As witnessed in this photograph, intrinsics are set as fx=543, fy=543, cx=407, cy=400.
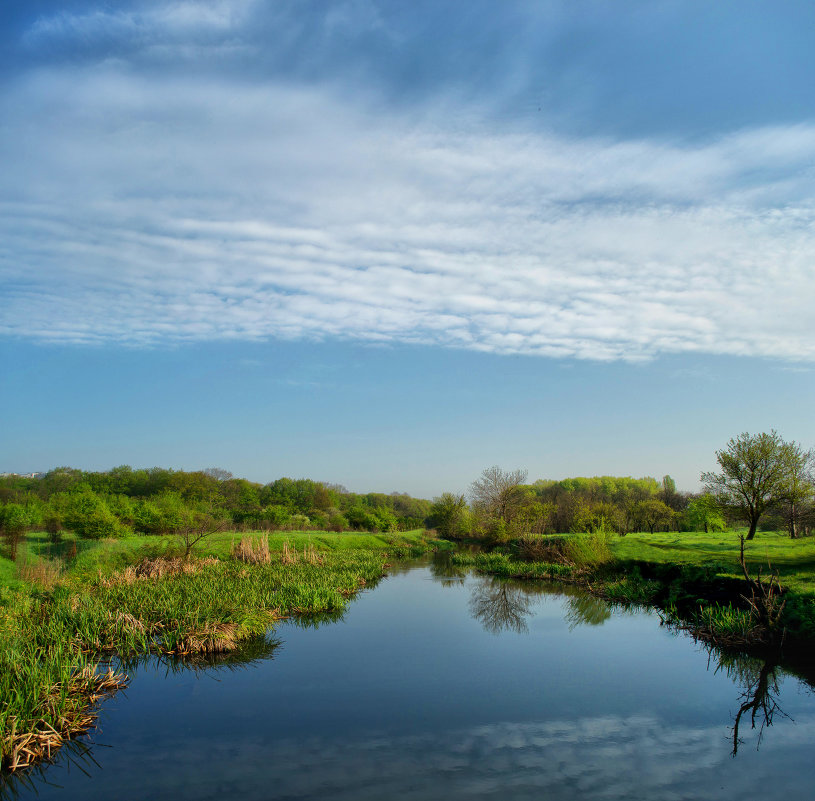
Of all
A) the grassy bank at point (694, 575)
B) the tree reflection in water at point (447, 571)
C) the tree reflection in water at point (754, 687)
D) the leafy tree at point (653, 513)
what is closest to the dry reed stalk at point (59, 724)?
the tree reflection in water at point (754, 687)

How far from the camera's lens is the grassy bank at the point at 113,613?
7.74 metres

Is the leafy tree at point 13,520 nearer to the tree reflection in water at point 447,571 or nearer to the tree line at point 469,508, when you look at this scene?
the tree line at point 469,508

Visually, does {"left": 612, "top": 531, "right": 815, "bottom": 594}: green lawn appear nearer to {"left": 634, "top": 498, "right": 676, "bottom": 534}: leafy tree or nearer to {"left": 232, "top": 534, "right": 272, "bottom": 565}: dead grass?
{"left": 232, "top": 534, "right": 272, "bottom": 565}: dead grass

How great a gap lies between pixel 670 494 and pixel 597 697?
54.5 m

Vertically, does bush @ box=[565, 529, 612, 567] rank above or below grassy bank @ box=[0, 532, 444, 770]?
below

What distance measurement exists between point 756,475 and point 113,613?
3245cm

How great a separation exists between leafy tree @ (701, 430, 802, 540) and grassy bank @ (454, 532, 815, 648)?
24.8 ft

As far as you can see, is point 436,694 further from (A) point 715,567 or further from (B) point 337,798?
(A) point 715,567

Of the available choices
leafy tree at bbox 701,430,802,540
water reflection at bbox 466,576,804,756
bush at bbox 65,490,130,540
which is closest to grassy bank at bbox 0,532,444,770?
water reflection at bbox 466,576,804,756

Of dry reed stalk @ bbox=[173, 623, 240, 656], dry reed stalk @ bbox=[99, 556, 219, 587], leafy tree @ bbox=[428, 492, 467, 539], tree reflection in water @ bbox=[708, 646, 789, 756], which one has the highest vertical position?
dry reed stalk @ bbox=[99, 556, 219, 587]

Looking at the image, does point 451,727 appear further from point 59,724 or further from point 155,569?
point 155,569

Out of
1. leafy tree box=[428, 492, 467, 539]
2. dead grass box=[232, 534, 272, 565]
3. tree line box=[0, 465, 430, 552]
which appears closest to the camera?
dead grass box=[232, 534, 272, 565]

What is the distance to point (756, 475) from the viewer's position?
31.0 metres

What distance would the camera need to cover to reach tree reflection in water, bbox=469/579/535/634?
16.0m
